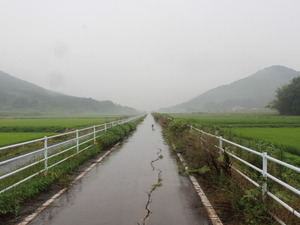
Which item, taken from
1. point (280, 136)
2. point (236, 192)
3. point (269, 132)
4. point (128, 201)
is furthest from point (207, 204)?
point (269, 132)

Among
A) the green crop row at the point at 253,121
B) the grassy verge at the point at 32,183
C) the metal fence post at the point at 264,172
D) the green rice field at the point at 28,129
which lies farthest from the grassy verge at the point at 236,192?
the green rice field at the point at 28,129

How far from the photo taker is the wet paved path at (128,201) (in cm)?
469

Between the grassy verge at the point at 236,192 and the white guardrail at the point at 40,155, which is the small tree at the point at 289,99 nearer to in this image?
the white guardrail at the point at 40,155

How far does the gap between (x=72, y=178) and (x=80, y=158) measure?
2529mm

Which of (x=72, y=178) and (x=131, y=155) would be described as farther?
(x=131, y=155)

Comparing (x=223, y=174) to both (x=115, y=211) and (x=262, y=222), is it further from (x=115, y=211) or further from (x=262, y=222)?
(x=115, y=211)

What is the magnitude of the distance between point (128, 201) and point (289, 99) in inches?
2914

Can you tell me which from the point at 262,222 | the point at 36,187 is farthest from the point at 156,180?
the point at 262,222

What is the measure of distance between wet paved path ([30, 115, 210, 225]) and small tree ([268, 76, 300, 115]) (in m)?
69.1

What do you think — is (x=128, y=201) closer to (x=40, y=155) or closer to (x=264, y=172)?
(x=264, y=172)

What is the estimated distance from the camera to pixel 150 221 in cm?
458

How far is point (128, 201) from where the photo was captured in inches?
223

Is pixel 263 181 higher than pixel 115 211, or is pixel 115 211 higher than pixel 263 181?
pixel 263 181

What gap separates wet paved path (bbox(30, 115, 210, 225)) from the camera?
4691 mm
